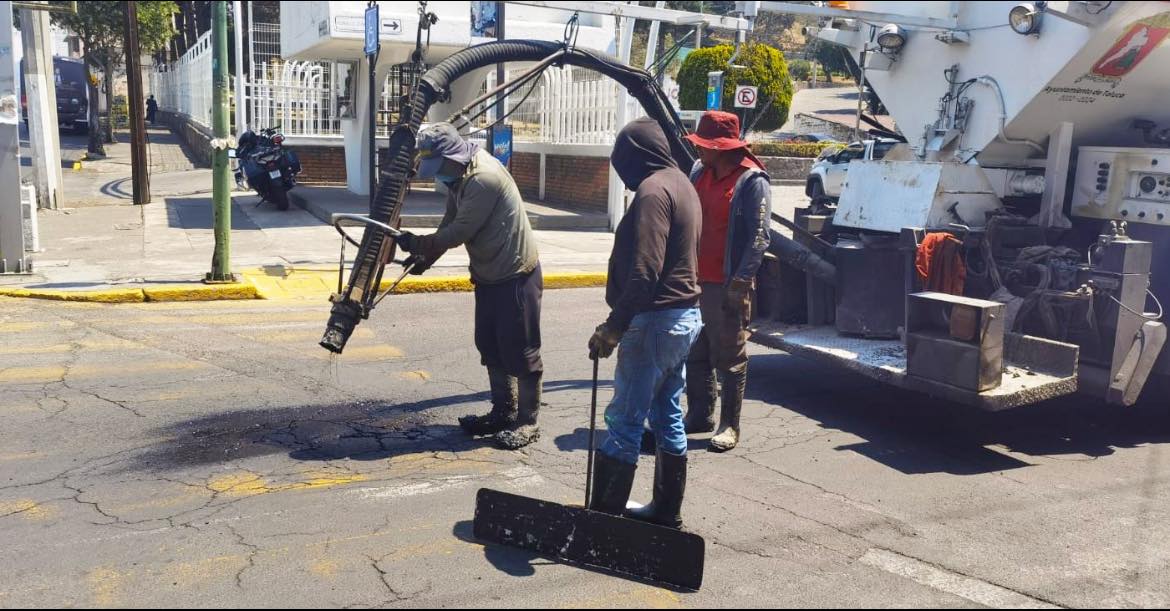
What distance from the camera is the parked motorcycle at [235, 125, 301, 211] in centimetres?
1627

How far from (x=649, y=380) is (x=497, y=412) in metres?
1.77

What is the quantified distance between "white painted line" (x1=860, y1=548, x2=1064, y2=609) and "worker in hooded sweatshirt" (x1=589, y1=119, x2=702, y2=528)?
90 centimetres

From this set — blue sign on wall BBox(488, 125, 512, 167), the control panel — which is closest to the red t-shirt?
the control panel

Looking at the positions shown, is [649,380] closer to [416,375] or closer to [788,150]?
[416,375]

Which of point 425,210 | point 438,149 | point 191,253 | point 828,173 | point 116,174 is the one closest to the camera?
point 438,149

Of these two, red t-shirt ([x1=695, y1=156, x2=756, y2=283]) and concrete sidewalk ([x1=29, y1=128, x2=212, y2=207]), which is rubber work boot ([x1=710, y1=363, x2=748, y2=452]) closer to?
red t-shirt ([x1=695, y1=156, x2=756, y2=283])

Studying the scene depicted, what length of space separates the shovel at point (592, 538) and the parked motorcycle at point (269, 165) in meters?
12.8

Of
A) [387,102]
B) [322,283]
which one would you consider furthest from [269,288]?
[387,102]

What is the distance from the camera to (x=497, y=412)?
6.16 m

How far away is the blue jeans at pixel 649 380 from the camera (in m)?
4.61

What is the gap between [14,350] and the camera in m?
7.82

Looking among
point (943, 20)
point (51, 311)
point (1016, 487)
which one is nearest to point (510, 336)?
point (1016, 487)

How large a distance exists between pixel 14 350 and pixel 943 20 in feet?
23.5

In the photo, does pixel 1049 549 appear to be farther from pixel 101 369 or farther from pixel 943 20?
pixel 101 369
